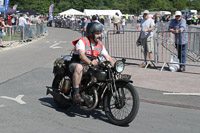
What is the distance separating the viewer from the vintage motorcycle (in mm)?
5312

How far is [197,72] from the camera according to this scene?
1071 cm

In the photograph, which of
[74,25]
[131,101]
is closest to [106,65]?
[131,101]

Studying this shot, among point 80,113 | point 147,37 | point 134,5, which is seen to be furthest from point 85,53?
point 134,5

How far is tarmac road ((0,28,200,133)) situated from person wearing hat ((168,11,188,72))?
2.58 feet

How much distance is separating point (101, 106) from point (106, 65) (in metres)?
0.70

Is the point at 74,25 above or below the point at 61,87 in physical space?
above

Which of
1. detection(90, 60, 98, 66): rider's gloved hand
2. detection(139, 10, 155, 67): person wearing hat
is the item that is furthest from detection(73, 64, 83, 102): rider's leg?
detection(139, 10, 155, 67): person wearing hat

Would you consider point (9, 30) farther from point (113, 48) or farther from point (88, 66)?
point (88, 66)

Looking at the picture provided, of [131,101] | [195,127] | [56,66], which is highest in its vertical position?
[56,66]

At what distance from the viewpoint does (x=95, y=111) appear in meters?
6.36

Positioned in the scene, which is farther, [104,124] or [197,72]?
[197,72]

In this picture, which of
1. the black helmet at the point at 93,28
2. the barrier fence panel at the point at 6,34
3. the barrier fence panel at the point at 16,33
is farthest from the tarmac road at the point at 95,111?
the barrier fence panel at the point at 16,33

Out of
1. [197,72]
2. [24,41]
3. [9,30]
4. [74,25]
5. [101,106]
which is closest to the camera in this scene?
[101,106]

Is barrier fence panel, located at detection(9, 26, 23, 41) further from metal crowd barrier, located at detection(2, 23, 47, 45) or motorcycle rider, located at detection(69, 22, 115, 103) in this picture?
motorcycle rider, located at detection(69, 22, 115, 103)
